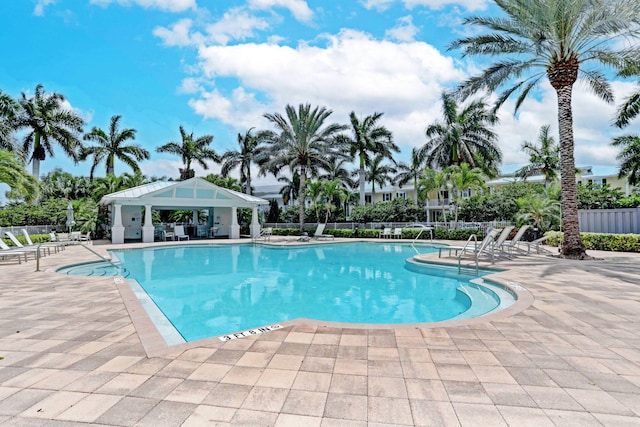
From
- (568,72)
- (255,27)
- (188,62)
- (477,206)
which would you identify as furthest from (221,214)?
(568,72)

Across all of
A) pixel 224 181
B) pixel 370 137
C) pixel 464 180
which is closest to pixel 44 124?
pixel 224 181

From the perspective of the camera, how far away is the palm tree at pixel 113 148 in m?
30.2

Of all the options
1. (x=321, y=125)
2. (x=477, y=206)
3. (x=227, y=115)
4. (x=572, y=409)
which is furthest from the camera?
(x=477, y=206)

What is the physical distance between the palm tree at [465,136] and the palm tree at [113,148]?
26473 mm

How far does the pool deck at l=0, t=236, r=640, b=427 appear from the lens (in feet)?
7.92

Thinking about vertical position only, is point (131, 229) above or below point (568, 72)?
below

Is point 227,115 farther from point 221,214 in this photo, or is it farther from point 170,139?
point 170,139

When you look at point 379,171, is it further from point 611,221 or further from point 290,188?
point 611,221

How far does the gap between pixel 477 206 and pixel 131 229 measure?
2505cm

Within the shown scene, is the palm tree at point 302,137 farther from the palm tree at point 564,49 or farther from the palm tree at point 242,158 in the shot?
the palm tree at point 564,49

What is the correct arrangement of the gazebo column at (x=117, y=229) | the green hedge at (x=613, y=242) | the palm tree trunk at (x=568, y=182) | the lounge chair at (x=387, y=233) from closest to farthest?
the palm tree trunk at (x=568, y=182), the green hedge at (x=613, y=242), the gazebo column at (x=117, y=229), the lounge chair at (x=387, y=233)

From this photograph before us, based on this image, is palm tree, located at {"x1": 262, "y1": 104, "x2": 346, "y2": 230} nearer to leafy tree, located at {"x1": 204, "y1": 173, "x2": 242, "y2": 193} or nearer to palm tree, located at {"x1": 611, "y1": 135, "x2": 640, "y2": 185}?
leafy tree, located at {"x1": 204, "y1": 173, "x2": 242, "y2": 193}

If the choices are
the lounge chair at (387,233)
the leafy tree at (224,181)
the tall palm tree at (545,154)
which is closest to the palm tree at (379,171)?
the tall palm tree at (545,154)

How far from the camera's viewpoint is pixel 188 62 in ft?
42.4
